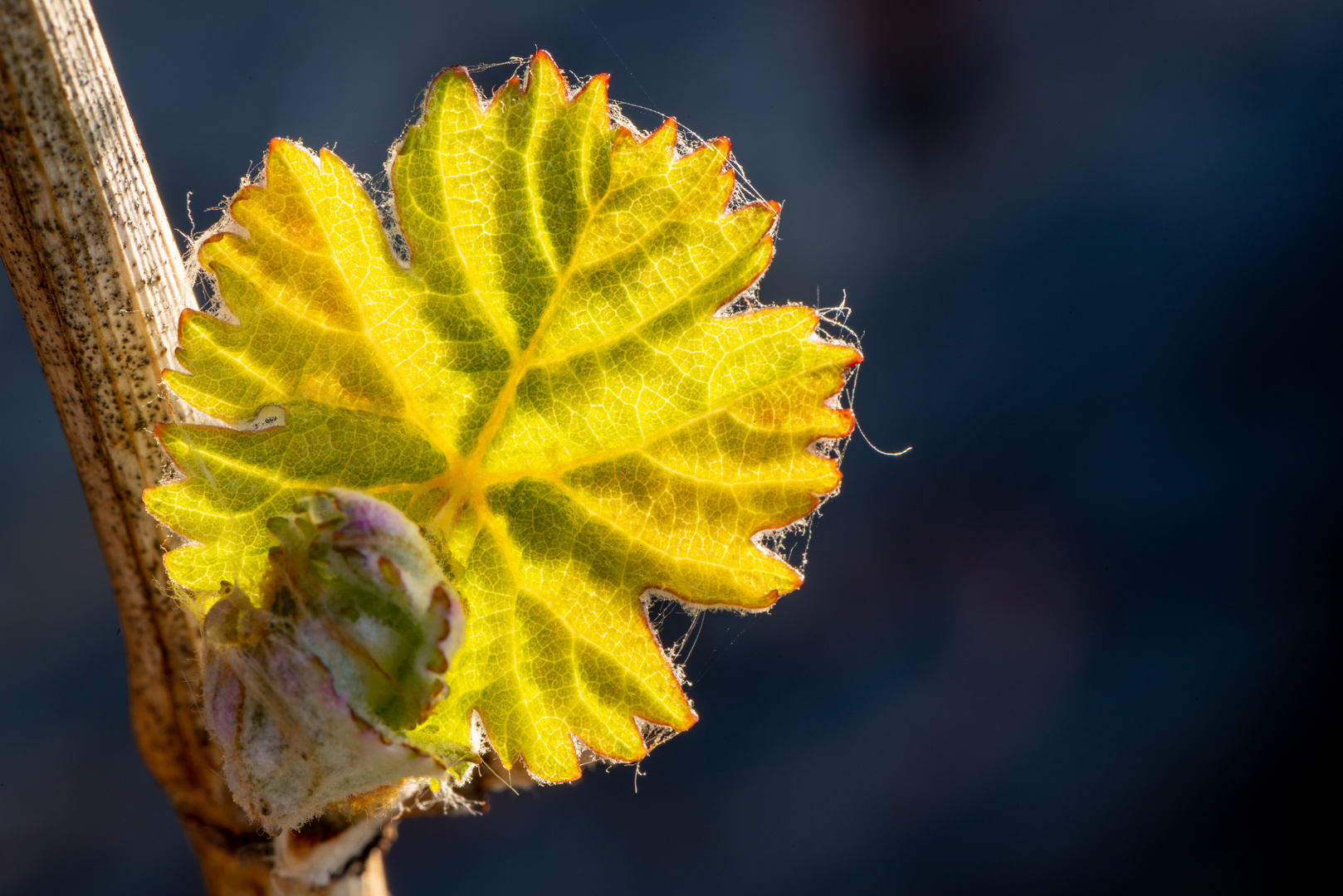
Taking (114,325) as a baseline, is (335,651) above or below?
below

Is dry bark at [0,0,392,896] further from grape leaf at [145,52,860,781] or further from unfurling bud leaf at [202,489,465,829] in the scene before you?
unfurling bud leaf at [202,489,465,829]

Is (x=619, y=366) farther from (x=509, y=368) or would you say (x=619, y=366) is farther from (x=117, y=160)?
(x=117, y=160)

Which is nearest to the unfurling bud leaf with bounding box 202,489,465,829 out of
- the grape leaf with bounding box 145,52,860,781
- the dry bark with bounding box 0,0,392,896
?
the grape leaf with bounding box 145,52,860,781

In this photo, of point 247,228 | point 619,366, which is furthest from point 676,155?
point 247,228

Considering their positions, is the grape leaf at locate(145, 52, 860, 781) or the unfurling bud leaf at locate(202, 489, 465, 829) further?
the grape leaf at locate(145, 52, 860, 781)

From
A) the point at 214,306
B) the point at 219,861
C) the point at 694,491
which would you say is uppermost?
the point at 214,306
